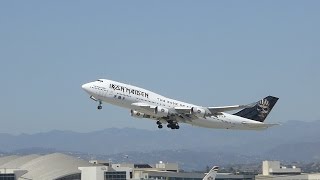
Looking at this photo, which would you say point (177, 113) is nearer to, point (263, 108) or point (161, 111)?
point (161, 111)

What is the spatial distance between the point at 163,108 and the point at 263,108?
2808cm

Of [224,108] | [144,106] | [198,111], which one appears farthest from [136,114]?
[224,108]

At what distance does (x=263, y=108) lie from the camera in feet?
492

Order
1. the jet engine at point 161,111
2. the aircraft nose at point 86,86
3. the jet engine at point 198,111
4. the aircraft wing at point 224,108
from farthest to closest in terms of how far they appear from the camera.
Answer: the jet engine at point 198,111
the jet engine at point 161,111
the aircraft wing at point 224,108
the aircraft nose at point 86,86

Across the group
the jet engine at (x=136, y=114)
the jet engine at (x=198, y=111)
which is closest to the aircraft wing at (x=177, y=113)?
the jet engine at (x=198, y=111)

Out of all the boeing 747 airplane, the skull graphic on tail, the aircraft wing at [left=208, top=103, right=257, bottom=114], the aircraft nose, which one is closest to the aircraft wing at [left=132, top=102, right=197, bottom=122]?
the boeing 747 airplane

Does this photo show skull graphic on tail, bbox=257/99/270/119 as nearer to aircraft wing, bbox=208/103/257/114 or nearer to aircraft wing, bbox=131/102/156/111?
aircraft wing, bbox=208/103/257/114

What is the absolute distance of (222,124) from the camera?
139750 millimetres

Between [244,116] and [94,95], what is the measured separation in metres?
34.9

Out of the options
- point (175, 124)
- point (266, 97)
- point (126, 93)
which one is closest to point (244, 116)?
point (266, 97)

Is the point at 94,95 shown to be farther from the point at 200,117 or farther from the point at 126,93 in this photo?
the point at 200,117

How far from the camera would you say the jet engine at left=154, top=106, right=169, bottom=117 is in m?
129

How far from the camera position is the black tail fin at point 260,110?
14712cm

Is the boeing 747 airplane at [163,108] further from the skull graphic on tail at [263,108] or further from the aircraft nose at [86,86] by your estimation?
the skull graphic on tail at [263,108]
